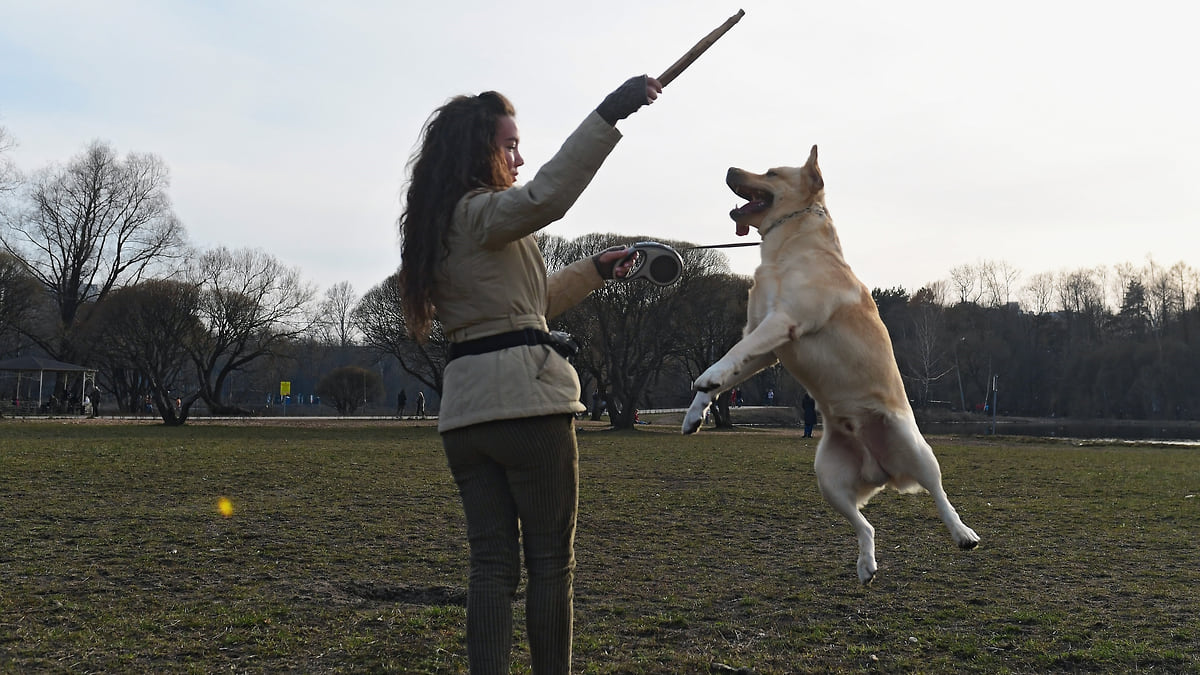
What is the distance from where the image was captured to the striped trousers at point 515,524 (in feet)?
8.81

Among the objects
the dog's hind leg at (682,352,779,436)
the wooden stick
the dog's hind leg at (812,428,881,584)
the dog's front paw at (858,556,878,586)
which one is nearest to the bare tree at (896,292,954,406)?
the dog's hind leg at (812,428,881,584)

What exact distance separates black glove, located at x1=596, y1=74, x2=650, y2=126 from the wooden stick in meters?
0.16

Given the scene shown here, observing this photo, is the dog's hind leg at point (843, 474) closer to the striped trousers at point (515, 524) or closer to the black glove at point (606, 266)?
the black glove at point (606, 266)

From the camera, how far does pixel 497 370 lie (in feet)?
8.77

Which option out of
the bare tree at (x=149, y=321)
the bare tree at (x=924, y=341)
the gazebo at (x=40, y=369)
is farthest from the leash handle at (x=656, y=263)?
the bare tree at (x=924, y=341)

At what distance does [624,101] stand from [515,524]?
1.29 m

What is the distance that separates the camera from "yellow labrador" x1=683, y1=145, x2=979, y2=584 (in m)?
3.59

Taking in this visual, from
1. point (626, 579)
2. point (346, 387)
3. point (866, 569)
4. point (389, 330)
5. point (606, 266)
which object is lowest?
point (626, 579)

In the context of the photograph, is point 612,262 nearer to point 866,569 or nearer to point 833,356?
point 833,356

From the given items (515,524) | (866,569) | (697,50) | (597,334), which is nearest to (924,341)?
(597,334)

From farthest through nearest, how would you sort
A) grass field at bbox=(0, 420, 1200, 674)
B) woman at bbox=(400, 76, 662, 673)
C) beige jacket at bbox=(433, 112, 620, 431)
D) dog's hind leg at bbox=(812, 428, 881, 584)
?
grass field at bbox=(0, 420, 1200, 674) → dog's hind leg at bbox=(812, 428, 881, 584) → woman at bbox=(400, 76, 662, 673) → beige jacket at bbox=(433, 112, 620, 431)

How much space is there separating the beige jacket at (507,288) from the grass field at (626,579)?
6.18ft

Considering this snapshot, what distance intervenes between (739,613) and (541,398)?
9.79 feet

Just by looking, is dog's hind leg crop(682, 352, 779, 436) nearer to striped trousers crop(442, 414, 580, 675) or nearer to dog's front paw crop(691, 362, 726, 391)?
dog's front paw crop(691, 362, 726, 391)
